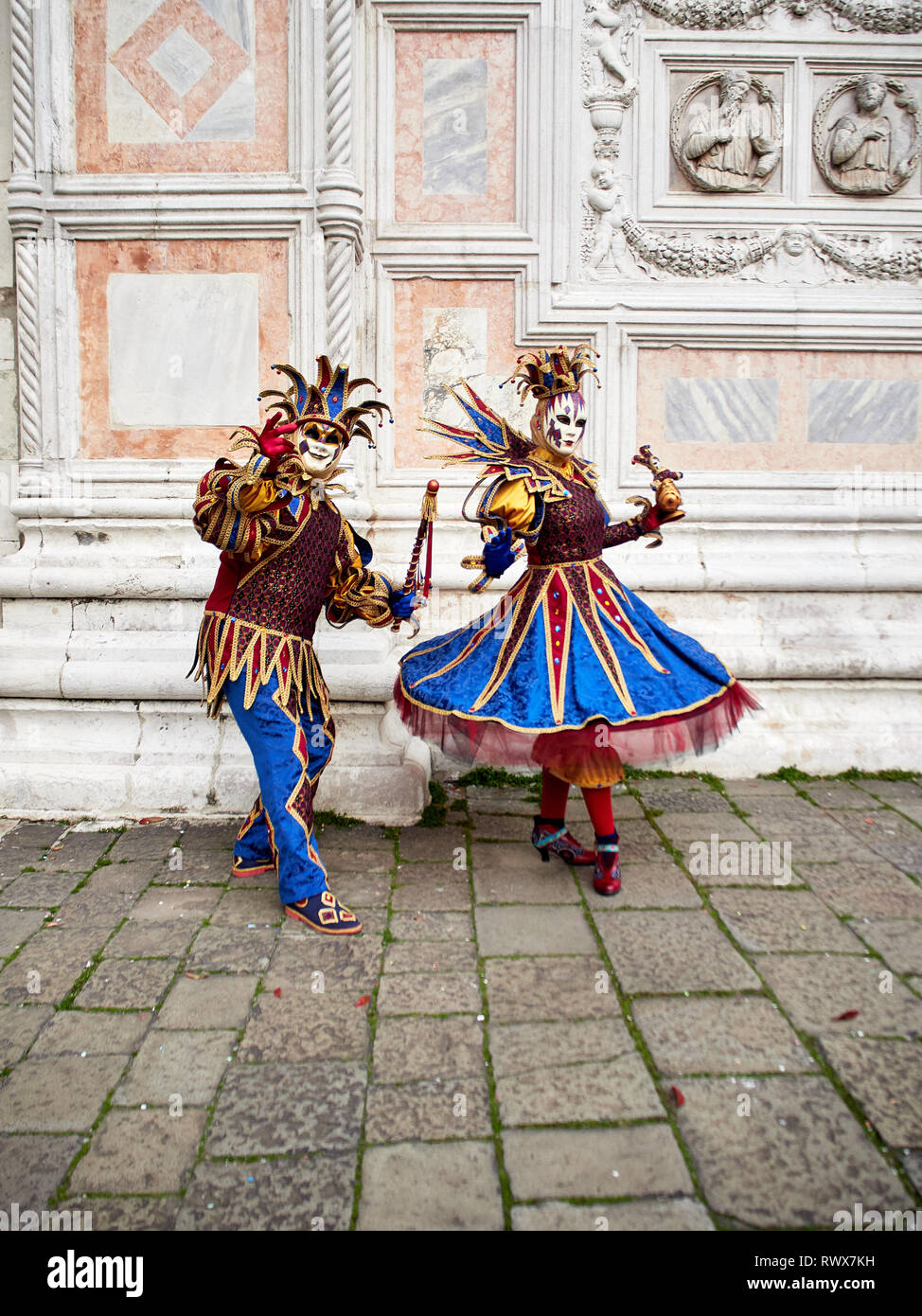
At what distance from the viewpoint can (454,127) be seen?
5105 mm

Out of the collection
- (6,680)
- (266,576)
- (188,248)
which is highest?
(188,248)

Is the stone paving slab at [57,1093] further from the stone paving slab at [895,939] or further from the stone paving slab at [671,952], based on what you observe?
the stone paving slab at [895,939]

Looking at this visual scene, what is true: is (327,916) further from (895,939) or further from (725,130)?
(725,130)

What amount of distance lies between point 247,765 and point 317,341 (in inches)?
89.4

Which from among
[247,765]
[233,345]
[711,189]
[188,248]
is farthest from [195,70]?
[247,765]

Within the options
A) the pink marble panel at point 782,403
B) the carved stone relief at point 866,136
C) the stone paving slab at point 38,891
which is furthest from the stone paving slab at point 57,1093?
the carved stone relief at point 866,136

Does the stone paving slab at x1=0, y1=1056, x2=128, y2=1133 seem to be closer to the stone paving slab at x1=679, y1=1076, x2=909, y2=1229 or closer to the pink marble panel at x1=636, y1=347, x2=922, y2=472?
the stone paving slab at x1=679, y1=1076, x2=909, y2=1229

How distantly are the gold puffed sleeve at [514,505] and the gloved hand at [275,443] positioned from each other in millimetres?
799

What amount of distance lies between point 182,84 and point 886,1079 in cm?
551

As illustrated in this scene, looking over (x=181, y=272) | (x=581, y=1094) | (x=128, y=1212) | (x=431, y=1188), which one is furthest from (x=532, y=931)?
(x=181, y=272)

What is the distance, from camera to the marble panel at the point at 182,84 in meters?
4.74

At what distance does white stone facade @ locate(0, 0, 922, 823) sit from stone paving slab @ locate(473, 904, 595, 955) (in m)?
1.12

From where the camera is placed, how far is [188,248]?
4812 millimetres
